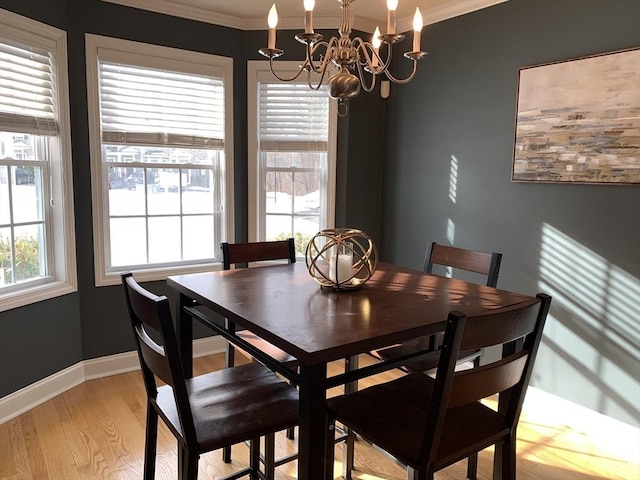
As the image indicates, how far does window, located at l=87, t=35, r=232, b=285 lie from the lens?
3.07m

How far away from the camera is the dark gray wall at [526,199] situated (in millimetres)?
2439

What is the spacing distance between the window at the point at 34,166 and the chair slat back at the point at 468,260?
6.97 ft

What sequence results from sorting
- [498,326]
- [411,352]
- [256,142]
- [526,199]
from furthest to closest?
[256,142]
[526,199]
[411,352]
[498,326]

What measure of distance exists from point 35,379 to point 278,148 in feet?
6.96

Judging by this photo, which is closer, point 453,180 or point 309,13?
point 309,13

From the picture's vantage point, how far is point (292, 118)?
356cm

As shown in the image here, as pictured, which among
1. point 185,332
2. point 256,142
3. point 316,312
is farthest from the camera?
point 256,142

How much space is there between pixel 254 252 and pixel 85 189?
1265 millimetres

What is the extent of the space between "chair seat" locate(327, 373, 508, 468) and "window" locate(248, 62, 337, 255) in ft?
6.94

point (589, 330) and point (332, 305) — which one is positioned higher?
point (332, 305)

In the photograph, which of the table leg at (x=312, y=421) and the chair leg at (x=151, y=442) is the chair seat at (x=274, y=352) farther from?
the table leg at (x=312, y=421)

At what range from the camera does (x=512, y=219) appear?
115 inches

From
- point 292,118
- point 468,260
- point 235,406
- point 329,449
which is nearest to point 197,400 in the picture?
point 235,406

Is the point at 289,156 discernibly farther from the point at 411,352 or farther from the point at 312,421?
the point at 312,421
